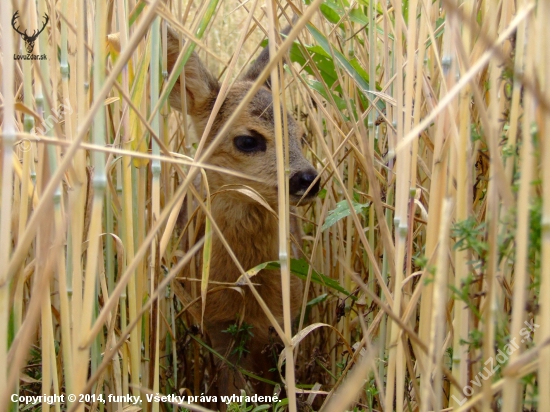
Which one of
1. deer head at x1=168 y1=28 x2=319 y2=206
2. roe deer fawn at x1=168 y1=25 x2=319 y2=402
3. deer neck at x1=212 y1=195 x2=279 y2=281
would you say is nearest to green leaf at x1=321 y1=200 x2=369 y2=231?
deer head at x1=168 y1=28 x2=319 y2=206

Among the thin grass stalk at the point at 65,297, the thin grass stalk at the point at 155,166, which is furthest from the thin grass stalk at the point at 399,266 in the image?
the thin grass stalk at the point at 65,297

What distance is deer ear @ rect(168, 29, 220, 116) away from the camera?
2598 mm

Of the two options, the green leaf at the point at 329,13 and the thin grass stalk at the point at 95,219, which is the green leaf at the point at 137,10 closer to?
the thin grass stalk at the point at 95,219

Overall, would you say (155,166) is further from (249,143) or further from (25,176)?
(249,143)

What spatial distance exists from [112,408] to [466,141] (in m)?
1.23

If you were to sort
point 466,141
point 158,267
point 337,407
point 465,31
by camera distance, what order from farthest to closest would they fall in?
point 158,267, point 465,31, point 466,141, point 337,407

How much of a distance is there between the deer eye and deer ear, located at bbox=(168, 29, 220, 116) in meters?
0.23

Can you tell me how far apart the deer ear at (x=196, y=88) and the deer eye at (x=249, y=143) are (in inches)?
9.0

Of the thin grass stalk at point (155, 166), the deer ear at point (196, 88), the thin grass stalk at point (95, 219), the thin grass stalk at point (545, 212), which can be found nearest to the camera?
the thin grass stalk at point (545, 212)

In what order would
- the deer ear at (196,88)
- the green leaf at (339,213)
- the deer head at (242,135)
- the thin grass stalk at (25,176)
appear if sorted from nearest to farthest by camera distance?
1. the thin grass stalk at (25,176)
2. the green leaf at (339,213)
3. the deer head at (242,135)
4. the deer ear at (196,88)

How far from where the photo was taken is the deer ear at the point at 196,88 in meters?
2.60

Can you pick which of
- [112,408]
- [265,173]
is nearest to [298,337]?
[112,408]

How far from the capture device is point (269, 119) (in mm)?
2672

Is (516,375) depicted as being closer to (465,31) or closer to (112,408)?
(465,31)
